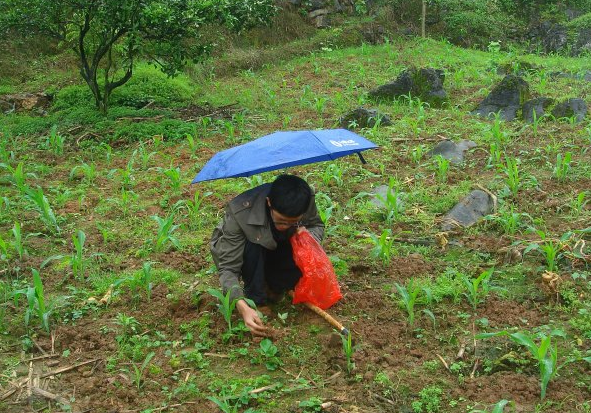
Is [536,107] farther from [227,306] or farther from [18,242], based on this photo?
[18,242]

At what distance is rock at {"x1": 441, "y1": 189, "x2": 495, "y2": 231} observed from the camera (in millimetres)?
4820

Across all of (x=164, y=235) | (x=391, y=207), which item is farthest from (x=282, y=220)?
(x=391, y=207)

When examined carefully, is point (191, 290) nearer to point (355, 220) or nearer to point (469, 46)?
point (355, 220)

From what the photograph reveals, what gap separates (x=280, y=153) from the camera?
3279mm

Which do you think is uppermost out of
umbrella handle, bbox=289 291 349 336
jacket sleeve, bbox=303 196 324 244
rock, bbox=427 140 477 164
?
jacket sleeve, bbox=303 196 324 244

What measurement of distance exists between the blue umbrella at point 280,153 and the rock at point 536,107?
474cm

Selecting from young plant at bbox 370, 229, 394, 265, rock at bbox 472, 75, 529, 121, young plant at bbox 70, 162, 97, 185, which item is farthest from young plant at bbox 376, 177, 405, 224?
rock at bbox 472, 75, 529, 121

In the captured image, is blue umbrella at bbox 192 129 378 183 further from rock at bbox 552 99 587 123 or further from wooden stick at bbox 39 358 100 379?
rock at bbox 552 99 587 123

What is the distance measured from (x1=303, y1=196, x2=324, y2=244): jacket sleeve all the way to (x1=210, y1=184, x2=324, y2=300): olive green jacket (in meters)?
0.30

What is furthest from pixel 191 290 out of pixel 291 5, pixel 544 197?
pixel 291 5

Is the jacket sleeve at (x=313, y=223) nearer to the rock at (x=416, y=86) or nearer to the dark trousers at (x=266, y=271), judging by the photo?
the dark trousers at (x=266, y=271)

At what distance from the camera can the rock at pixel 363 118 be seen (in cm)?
759

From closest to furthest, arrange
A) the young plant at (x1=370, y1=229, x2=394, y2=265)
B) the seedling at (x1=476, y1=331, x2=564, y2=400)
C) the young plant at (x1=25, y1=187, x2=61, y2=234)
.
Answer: the seedling at (x1=476, y1=331, x2=564, y2=400), the young plant at (x1=370, y1=229, x2=394, y2=265), the young plant at (x1=25, y1=187, x2=61, y2=234)

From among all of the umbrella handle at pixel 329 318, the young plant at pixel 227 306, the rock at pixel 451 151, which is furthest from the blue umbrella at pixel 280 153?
the rock at pixel 451 151
